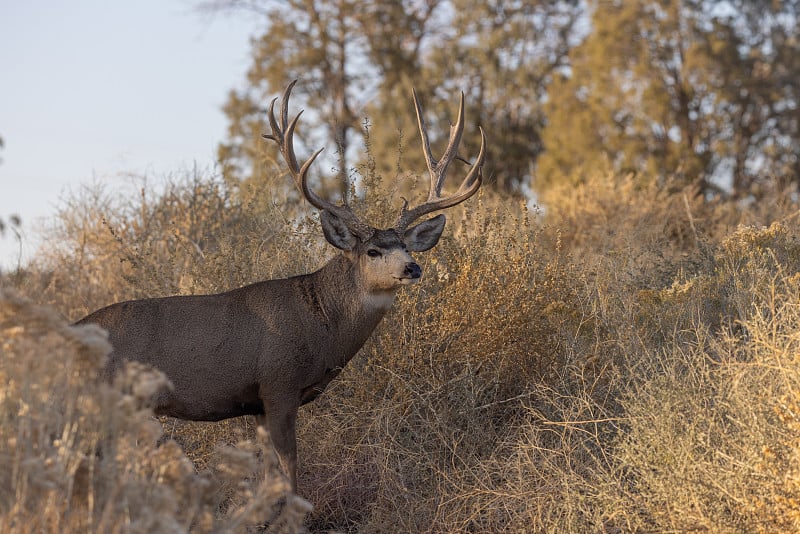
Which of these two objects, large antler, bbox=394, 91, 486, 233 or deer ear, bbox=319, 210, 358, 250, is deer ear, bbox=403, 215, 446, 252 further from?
deer ear, bbox=319, 210, 358, 250

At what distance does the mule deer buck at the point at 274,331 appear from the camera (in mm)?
6223

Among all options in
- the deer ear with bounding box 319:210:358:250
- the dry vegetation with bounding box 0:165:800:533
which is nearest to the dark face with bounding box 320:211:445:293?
the deer ear with bounding box 319:210:358:250

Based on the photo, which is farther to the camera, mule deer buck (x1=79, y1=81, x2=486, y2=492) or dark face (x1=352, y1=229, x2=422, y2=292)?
dark face (x1=352, y1=229, x2=422, y2=292)

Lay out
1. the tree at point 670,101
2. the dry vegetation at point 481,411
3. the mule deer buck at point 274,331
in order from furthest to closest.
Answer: the tree at point 670,101 < the mule deer buck at point 274,331 < the dry vegetation at point 481,411

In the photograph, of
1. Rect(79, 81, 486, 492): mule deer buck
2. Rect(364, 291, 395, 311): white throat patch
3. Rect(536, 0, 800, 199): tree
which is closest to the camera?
Rect(79, 81, 486, 492): mule deer buck

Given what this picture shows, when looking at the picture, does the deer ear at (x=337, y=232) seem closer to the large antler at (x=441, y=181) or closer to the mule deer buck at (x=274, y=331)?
the mule deer buck at (x=274, y=331)

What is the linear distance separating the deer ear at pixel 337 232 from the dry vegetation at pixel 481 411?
87 centimetres

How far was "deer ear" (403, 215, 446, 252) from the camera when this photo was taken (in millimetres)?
7023

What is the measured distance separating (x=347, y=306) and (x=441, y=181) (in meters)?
1.31

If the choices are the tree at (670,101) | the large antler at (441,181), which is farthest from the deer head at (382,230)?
the tree at (670,101)

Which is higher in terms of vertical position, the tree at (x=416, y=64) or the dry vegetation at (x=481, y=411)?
the tree at (x=416, y=64)

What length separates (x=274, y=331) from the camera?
6.33m

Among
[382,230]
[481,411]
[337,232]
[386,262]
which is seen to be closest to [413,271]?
[386,262]

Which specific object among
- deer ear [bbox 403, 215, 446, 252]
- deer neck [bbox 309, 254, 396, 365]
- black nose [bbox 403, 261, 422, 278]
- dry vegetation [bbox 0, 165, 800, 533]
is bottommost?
dry vegetation [bbox 0, 165, 800, 533]
